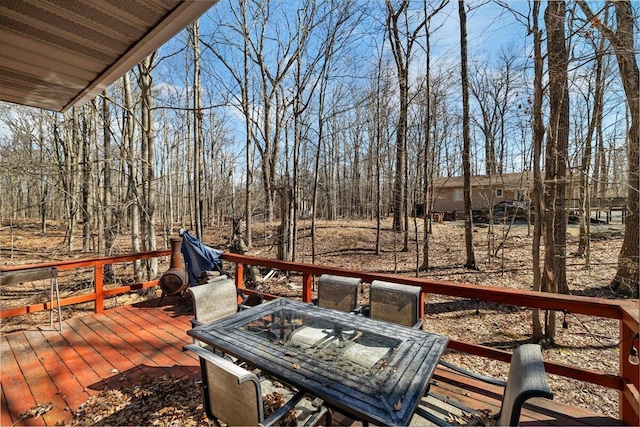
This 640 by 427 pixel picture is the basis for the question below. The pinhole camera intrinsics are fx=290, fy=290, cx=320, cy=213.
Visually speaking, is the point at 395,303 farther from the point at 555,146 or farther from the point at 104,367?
the point at 555,146

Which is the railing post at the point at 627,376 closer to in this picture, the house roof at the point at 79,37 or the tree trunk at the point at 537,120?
the tree trunk at the point at 537,120

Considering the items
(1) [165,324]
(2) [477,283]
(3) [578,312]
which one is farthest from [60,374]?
(2) [477,283]

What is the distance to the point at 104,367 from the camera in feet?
9.21

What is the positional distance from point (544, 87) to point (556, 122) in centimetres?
55

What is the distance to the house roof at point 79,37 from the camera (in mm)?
1809

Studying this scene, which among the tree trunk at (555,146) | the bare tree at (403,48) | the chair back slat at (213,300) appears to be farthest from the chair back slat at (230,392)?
the bare tree at (403,48)

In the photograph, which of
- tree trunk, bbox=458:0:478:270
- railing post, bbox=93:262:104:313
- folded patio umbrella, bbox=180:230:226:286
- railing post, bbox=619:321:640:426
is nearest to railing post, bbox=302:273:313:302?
folded patio umbrella, bbox=180:230:226:286

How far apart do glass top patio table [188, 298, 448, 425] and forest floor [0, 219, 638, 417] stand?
66.3 inches

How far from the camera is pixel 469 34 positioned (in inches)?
334

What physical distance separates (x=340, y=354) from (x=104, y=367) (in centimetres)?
254

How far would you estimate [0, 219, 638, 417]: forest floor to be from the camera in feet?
13.0

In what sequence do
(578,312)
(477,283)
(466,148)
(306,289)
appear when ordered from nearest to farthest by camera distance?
(578,312)
(306,289)
(477,283)
(466,148)

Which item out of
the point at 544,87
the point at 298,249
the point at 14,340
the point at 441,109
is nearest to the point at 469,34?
the point at 441,109

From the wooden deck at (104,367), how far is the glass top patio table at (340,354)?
0.63 meters
